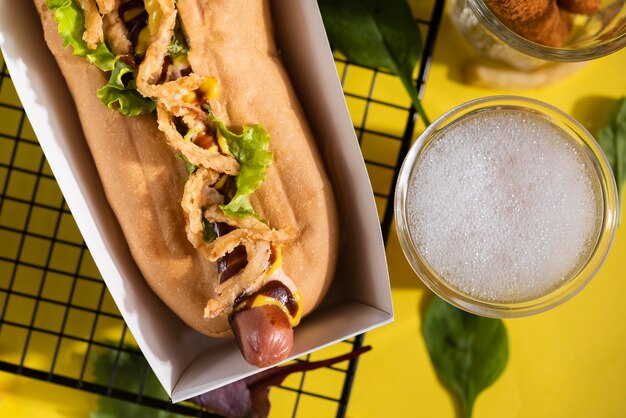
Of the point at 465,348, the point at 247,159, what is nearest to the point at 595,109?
the point at 465,348

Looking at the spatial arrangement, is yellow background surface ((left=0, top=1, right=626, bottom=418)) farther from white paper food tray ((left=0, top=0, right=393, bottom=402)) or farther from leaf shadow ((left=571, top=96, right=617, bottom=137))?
white paper food tray ((left=0, top=0, right=393, bottom=402))

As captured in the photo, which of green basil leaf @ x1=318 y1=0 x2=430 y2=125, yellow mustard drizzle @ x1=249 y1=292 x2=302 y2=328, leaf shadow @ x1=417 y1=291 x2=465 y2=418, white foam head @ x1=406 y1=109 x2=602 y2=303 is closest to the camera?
yellow mustard drizzle @ x1=249 y1=292 x2=302 y2=328

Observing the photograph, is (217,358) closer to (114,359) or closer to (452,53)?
(114,359)

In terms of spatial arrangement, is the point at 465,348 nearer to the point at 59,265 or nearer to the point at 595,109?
the point at 595,109

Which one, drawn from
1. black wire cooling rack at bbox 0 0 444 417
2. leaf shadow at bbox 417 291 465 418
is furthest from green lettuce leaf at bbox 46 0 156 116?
leaf shadow at bbox 417 291 465 418

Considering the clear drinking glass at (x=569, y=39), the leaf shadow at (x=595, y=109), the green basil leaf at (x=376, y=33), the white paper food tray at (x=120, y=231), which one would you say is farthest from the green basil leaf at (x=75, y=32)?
the leaf shadow at (x=595, y=109)

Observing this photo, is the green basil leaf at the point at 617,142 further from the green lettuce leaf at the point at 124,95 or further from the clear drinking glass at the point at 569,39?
the green lettuce leaf at the point at 124,95
